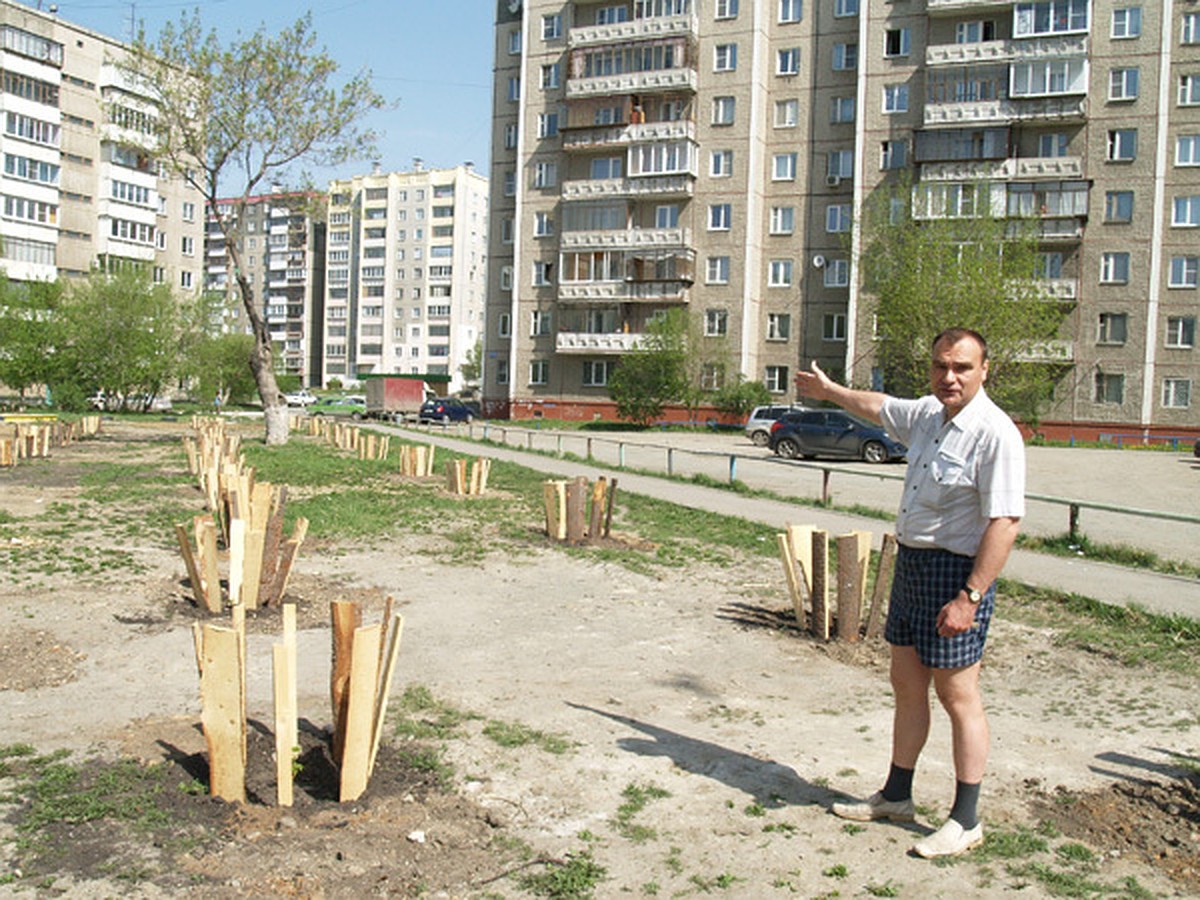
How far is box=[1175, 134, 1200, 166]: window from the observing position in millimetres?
45219

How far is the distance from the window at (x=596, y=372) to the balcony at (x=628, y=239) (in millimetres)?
6025

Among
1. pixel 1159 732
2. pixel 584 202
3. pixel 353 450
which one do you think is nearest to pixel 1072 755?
pixel 1159 732

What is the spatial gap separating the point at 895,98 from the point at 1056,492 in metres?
31.7

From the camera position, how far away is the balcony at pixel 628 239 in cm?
5375

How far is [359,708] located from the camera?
423cm

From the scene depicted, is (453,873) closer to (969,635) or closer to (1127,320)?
(969,635)

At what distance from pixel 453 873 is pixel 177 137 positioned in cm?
3029

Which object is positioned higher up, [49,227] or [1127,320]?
[49,227]

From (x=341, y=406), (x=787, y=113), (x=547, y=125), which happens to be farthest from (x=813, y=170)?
(x=341, y=406)

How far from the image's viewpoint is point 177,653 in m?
A: 6.57

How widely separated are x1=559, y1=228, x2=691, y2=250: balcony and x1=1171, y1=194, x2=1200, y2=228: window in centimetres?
2179

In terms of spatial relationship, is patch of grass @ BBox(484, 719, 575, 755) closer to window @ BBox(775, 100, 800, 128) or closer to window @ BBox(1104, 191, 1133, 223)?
window @ BBox(1104, 191, 1133, 223)

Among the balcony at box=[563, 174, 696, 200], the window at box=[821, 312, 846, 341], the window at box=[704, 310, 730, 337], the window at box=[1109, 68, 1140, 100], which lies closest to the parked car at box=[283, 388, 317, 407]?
the balcony at box=[563, 174, 696, 200]

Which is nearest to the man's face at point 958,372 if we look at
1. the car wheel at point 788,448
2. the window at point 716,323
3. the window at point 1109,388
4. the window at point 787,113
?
the car wheel at point 788,448
